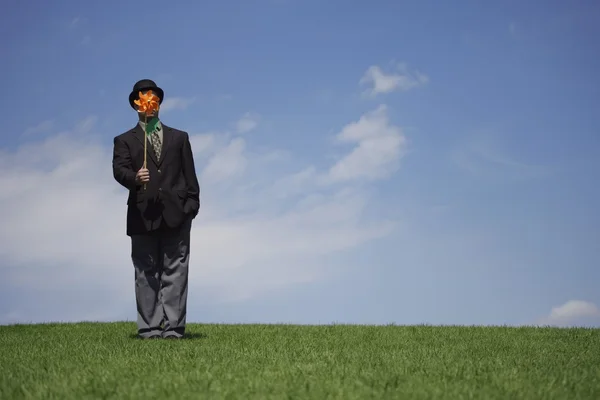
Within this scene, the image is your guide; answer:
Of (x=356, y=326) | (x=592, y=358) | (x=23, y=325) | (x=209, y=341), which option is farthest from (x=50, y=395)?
(x=23, y=325)

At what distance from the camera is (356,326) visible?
451 inches

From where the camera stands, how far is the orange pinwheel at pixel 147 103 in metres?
9.14

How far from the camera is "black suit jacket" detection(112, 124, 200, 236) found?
8898mm

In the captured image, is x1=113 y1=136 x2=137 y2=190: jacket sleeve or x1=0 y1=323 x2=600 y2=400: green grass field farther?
x1=113 y1=136 x2=137 y2=190: jacket sleeve

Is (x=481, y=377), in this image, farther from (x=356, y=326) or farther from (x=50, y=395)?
(x=356, y=326)

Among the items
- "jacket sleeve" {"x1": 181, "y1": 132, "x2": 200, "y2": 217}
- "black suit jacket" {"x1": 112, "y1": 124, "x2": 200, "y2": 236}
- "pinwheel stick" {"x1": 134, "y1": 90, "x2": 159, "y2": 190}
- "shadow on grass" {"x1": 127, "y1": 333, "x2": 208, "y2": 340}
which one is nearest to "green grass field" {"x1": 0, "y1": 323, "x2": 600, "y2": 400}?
"shadow on grass" {"x1": 127, "y1": 333, "x2": 208, "y2": 340}

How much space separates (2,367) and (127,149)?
3.40m

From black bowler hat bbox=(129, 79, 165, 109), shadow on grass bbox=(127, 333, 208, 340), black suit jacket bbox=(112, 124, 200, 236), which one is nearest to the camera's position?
black suit jacket bbox=(112, 124, 200, 236)

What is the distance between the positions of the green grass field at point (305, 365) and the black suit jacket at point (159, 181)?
4.72 feet

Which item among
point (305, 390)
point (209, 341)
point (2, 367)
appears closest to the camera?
point (305, 390)

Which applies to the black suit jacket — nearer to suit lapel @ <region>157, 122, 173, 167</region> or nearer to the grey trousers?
suit lapel @ <region>157, 122, 173, 167</region>

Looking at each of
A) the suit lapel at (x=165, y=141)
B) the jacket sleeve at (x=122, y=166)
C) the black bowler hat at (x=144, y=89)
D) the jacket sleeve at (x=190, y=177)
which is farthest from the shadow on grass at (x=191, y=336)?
the black bowler hat at (x=144, y=89)

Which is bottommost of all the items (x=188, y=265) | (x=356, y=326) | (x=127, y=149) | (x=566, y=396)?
(x=566, y=396)

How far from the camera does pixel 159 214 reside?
8883mm
